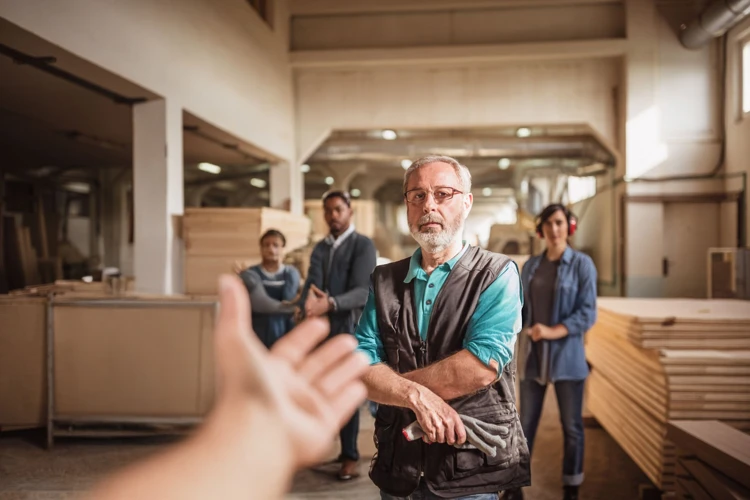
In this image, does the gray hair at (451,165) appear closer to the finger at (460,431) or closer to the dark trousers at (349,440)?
the finger at (460,431)

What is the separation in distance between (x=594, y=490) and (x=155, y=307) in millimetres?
3161

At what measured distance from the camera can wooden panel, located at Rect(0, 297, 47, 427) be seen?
4137 mm

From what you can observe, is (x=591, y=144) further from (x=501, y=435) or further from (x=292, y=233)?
(x=501, y=435)

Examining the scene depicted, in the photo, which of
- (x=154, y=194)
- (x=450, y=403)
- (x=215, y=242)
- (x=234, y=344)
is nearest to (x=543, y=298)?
(x=450, y=403)

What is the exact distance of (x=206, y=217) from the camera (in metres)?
5.75

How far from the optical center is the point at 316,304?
10.7 feet

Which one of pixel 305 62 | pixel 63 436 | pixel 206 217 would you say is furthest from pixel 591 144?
pixel 63 436

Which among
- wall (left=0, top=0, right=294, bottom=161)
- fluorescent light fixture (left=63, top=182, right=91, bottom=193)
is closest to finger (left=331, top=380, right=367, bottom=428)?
wall (left=0, top=0, right=294, bottom=161)

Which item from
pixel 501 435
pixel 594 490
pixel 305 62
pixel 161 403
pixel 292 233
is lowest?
pixel 594 490

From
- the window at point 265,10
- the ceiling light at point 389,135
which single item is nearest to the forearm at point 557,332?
the window at point 265,10

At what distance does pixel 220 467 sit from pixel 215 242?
5.23 m

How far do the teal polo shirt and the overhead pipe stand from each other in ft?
25.1

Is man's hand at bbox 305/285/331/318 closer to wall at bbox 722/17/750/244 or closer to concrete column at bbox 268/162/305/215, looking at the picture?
concrete column at bbox 268/162/305/215

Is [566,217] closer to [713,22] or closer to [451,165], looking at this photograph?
[451,165]
